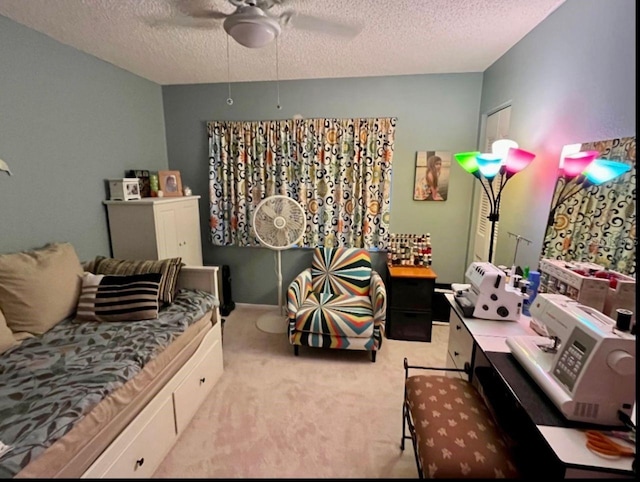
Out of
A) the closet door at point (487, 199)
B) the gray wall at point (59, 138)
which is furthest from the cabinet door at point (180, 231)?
the closet door at point (487, 199)

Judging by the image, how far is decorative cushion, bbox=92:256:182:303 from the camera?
6.96ft

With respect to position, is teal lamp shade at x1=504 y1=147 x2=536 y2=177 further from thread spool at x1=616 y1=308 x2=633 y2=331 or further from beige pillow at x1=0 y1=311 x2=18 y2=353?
beige pillow at x1=0 y1=311 x2=18 y2=353

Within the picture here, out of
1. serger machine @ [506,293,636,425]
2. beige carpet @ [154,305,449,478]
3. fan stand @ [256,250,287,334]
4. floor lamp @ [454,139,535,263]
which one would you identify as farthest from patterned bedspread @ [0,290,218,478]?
floor lamp @ [454,139,535,263]

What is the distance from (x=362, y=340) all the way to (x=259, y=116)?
2366mm

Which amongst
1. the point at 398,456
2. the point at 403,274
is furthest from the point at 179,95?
the point at 398,456

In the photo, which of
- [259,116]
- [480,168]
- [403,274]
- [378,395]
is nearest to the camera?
[480,168]

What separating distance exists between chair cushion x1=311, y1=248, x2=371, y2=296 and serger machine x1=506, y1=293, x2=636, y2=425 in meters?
1.88

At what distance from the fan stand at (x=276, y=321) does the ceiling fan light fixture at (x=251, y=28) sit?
1741 millimetres

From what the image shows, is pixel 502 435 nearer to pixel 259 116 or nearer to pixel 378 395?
pixel 378 395

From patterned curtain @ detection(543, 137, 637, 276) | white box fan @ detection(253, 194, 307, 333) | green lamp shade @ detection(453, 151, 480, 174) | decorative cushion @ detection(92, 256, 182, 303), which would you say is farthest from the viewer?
white box fan @ detection(253, 194, 307, 333)

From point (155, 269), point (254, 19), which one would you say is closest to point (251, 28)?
point (254, 19)

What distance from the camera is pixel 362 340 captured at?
8.05 ft

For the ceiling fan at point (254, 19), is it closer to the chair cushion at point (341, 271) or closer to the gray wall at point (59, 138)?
the gray wall at point (59, 138)

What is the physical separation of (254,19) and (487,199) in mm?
2275
